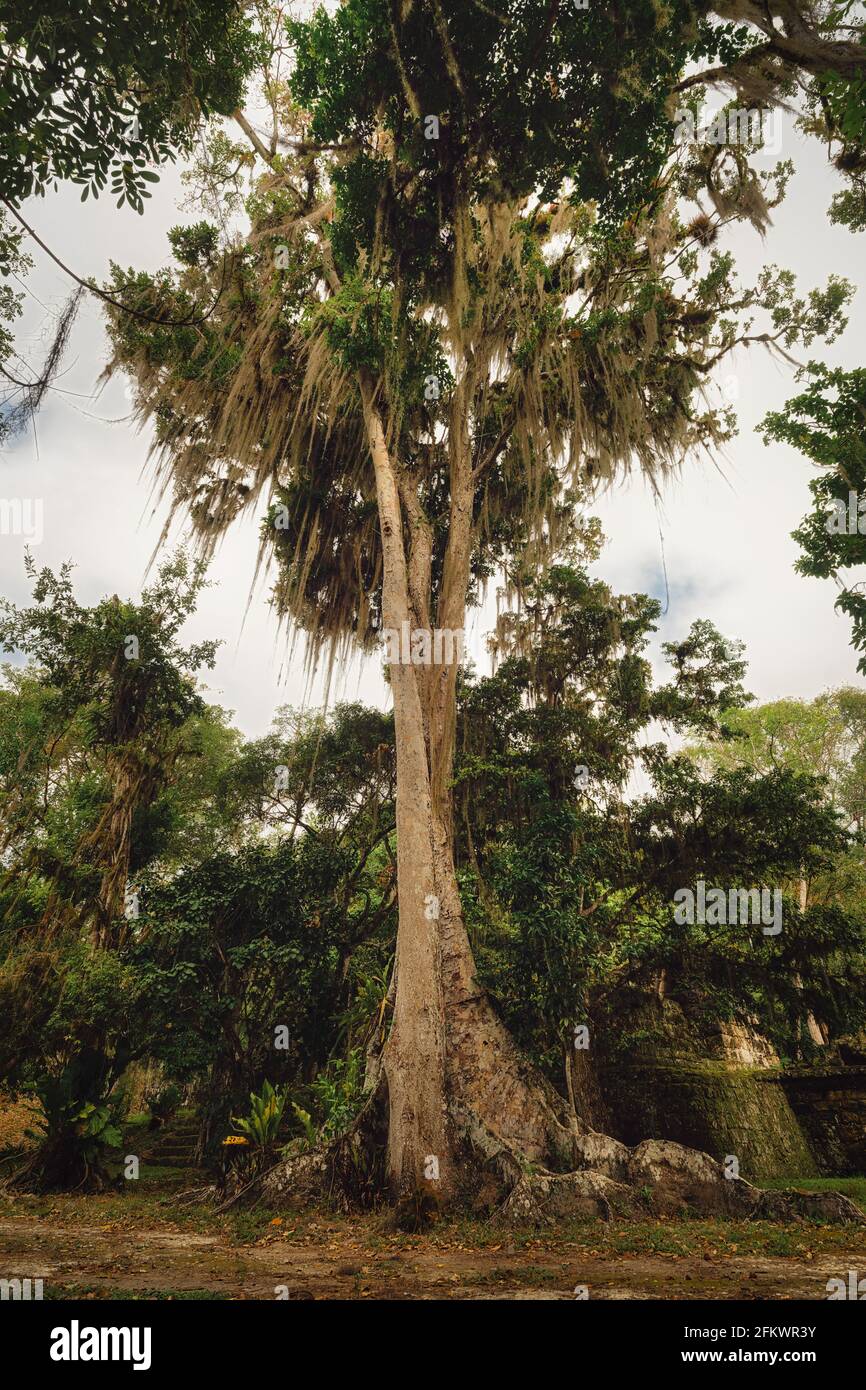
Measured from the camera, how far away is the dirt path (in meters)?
3.58

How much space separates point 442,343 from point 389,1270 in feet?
34.7

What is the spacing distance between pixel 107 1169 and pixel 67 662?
326 inches

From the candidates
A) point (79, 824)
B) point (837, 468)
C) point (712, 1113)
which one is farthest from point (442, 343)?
point (712, 1113)

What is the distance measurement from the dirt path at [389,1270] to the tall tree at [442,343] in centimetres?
128

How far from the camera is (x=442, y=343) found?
31.6ft

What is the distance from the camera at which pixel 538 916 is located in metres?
7.60

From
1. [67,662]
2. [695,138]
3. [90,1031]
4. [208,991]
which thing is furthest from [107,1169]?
[695,138]

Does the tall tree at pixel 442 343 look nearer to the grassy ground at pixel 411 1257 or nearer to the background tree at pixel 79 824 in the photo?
the grassy ground at pixel 411 1257

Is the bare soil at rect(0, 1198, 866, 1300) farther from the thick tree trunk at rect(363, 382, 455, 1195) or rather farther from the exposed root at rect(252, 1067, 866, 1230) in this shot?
the thick tree trunk at rect(363, 382, 455, 1195)

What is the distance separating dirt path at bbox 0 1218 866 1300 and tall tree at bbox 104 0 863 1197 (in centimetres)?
128

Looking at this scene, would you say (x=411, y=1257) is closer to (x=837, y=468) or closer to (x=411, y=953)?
(x=411, y=953)

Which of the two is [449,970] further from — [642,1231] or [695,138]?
[695,138]

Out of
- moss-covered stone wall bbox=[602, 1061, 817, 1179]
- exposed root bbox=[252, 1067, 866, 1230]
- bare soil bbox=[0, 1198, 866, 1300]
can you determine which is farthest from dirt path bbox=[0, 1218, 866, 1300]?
moss-covered stone wall bbox=[602, 1061, 817, 1179]

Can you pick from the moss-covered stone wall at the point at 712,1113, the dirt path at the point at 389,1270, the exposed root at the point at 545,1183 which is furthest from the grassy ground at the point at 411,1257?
the moss-covered stone wall at the point at 712,1113
